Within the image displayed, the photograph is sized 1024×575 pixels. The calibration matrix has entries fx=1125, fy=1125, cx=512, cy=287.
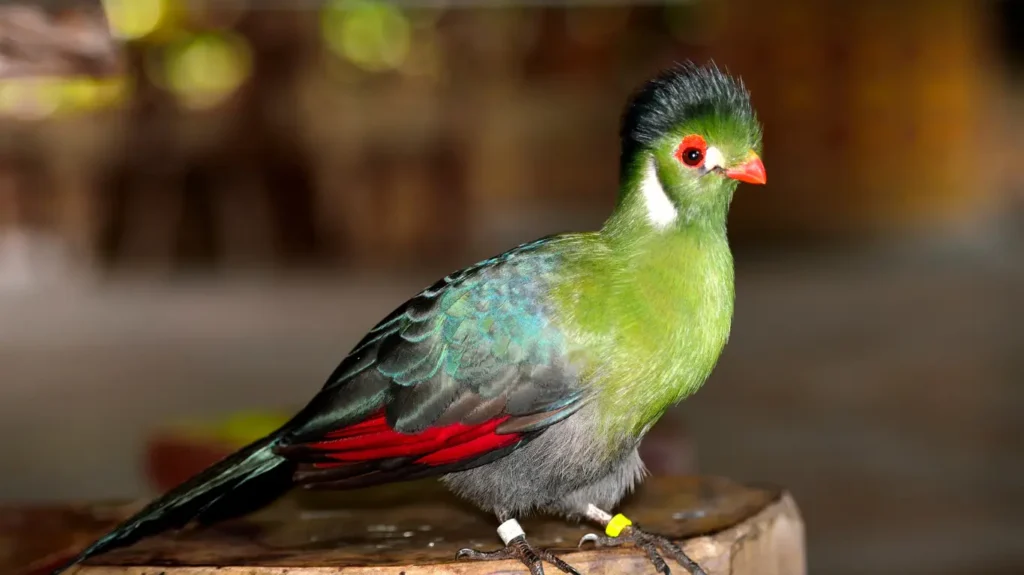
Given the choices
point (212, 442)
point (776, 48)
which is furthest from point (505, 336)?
point (776, 48)

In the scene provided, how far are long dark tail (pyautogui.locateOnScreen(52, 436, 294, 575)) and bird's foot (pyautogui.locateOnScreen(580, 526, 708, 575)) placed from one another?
1.95 feet

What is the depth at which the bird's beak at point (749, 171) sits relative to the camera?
1.92m

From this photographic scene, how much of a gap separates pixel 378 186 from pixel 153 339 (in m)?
3.21

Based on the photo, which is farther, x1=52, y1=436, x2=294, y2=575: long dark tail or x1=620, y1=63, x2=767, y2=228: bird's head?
x1=52, y1=436, x2=294, y2=575: long dark tail

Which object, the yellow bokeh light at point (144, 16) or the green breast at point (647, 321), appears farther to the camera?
the yellow bokeh light at point (144, 16)

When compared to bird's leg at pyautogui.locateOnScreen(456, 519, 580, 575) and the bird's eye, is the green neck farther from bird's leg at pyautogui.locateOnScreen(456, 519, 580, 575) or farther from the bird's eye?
bird's leg at pyautogui.locateOnScreen(456, 519, 580, 575)

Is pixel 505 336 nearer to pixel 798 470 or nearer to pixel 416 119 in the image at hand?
pixel 798 470

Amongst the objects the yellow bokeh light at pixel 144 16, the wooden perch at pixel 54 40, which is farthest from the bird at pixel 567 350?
the yellow bokeh light at pixel 144 16

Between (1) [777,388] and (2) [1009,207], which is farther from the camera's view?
(2) [1009,207]

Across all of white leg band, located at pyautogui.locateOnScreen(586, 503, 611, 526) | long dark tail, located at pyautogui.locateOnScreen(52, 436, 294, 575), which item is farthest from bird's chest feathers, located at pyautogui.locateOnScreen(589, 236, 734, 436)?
long dark tail, located at pyautogui.locateOnScreen(52, 436, 294, 575)

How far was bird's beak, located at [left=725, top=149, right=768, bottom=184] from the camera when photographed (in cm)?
192

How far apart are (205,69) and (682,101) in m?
9.86

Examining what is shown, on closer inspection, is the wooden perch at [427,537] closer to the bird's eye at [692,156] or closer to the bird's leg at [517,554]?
the bird's leg at [517,554]

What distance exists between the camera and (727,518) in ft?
7.43
